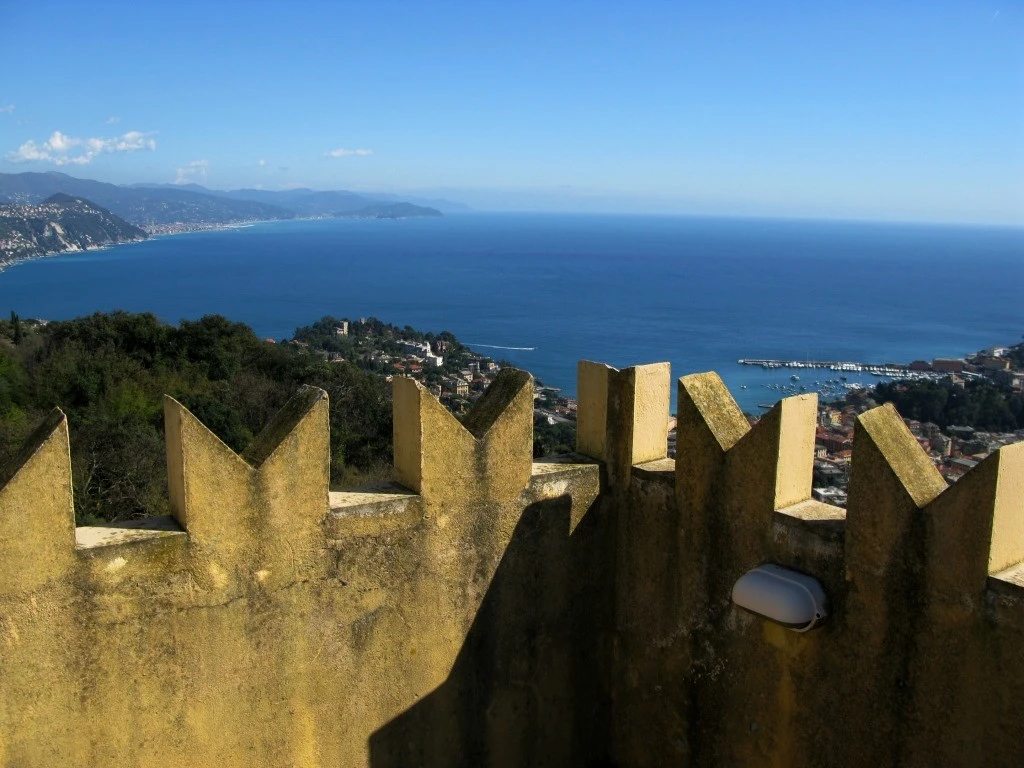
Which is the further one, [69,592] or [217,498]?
[217,498]

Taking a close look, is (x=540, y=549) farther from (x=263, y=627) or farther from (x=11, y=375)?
(x=11, y=375)

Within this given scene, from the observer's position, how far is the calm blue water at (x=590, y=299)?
6894cm

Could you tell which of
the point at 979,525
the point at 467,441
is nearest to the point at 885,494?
the point at 979,525

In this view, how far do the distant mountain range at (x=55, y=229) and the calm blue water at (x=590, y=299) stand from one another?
199 inches

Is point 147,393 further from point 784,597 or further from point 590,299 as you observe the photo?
point 590,299

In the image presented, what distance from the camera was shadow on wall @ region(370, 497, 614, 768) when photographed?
504cm

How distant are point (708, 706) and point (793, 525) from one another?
1305mm

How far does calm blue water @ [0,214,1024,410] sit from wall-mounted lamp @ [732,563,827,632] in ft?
107

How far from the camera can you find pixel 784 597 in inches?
164

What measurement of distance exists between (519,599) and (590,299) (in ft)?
329

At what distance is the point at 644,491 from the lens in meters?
5.28

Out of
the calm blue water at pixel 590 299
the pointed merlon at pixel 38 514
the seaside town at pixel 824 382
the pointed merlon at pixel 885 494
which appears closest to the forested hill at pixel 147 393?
the seaside town at pixel 824 382

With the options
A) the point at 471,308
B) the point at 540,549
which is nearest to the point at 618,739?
the point at 540,549

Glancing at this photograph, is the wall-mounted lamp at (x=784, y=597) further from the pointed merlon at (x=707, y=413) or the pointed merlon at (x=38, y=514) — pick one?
the pointed merlon at (x=38, y=514)
